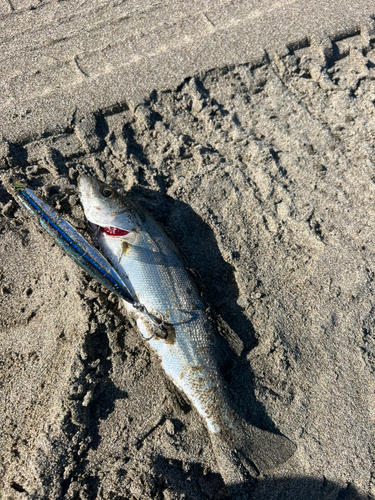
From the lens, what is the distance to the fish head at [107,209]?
3.09 m

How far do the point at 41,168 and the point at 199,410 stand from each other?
2618 mm

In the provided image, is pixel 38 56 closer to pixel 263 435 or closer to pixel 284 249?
pixel 284 249

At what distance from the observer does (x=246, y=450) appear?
2.65 meters

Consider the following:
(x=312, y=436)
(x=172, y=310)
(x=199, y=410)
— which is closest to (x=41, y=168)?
(x=172, y=310)

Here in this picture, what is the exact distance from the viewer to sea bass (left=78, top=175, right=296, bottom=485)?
266 cm

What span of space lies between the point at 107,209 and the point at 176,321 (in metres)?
1.14

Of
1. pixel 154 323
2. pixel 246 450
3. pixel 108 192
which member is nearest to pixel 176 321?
pixel 154 323

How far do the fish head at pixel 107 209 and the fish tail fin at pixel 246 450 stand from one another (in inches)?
71.0

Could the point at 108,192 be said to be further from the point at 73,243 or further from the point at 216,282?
the point at 216,282

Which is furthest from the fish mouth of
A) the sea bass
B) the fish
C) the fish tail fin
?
the fish tail fin

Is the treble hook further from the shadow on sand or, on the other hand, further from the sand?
the shadow on sand

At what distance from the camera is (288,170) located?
3475mm

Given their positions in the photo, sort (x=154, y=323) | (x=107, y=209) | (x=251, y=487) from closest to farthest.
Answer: (x=251, y=487) → (x=154, y=323) → (x=107, y=209)

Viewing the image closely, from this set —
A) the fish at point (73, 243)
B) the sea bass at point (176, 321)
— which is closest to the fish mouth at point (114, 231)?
the sea bass at point (176, 321)
